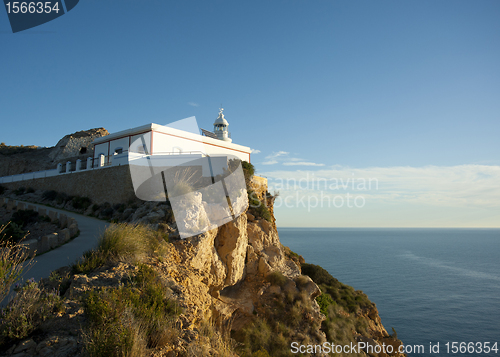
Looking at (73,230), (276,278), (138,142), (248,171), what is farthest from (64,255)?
(138,142)

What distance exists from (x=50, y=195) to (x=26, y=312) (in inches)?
835

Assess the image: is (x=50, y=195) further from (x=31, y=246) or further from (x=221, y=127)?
(x=221, y=127)

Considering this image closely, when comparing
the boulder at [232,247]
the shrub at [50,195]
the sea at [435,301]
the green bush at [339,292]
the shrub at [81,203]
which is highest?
the shrub at [50,195]

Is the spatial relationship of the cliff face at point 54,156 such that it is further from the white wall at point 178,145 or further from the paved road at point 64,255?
the paved road at point 64,255

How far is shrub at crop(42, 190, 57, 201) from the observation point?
847 inches

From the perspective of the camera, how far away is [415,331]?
104ft

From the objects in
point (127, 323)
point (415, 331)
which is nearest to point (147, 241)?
point (127, 323)

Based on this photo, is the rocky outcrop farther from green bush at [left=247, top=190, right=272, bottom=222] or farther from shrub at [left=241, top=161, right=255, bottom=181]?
green bush at [left=247, top=190, right=272, bottom=222]

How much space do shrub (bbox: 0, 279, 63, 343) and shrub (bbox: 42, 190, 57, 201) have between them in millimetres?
20137

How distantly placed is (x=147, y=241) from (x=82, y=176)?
15329 millimetres

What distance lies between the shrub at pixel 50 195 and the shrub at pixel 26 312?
66.1 ft

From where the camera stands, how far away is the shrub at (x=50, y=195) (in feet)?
70.6

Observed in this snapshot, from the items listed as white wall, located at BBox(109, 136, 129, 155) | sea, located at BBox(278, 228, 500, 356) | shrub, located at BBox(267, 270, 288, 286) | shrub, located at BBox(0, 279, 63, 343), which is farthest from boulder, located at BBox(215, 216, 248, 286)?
→ sea, located at BBox(278, 228, 500, 356)

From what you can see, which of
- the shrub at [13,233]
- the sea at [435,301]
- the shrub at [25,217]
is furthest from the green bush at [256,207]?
the sea at [435,301]
